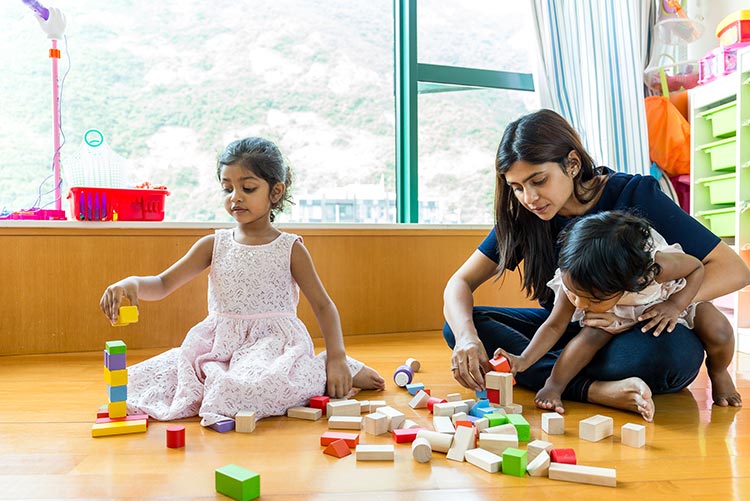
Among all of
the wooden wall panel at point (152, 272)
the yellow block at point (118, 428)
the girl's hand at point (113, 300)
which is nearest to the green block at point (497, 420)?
the yellow block at point (118, 428)

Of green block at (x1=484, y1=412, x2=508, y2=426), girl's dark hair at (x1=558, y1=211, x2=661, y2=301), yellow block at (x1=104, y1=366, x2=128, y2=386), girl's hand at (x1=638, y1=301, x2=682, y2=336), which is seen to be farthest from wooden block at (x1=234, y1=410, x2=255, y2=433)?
girl's hand at (x1=638, y1=301, x2=682, y2=336)

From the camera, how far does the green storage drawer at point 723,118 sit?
221 centimetres

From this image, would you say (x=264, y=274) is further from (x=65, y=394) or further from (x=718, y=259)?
(x=718, y=259)

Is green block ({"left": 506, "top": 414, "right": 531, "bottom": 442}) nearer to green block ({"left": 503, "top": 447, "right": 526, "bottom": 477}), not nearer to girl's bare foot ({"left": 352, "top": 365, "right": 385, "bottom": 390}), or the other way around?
green block ({"left": 503, "top": 447, "right": 526, "bottom": 477})

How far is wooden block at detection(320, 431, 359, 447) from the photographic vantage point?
1.13 m

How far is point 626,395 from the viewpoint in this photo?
1.33m

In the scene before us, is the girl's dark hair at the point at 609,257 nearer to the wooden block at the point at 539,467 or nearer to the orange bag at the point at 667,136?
the wooden block at the point at 539,467

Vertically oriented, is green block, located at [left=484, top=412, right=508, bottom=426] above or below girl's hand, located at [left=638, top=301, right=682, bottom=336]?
below

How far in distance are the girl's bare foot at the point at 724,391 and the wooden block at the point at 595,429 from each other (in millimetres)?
396

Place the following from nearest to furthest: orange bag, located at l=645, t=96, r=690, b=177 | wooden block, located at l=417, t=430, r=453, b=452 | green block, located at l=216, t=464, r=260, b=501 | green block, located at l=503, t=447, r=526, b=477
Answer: green block, located at l=216, t=464, r=260, b=501 → green block, located at l=503, t=447, r=526, b=477 → wooden block, located at l=417, t=430, r=453, b=452 → orange bag, located at l=645, t=96, r=690, b=177

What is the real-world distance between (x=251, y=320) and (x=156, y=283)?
0.24 metres

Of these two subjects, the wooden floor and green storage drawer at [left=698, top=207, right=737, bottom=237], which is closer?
the wooden floor

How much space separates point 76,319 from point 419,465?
1.52 m

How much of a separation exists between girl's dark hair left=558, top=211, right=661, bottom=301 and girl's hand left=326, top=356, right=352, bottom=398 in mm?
562
